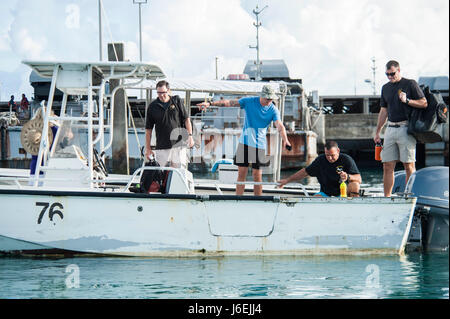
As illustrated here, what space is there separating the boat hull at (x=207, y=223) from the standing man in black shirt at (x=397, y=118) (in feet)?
2.52

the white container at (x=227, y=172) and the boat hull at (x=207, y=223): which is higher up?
the white container at (x=227, y=172)

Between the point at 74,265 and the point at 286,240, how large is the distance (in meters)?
2.48

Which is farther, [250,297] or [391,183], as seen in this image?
[391,183]

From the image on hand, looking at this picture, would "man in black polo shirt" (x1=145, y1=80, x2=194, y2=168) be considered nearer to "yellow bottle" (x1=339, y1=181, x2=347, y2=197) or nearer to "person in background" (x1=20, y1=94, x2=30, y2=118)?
"yellow bottle" (x1=339, y1=181, x2=347, y2=197)

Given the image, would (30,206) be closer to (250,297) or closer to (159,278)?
(159,278)

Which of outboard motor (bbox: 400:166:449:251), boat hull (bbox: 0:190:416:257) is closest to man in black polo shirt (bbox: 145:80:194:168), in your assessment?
boat hull (bbox: 0:190:416:257)

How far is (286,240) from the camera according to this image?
22.1 feet

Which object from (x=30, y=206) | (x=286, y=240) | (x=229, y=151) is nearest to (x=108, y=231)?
(x=30, y=206)

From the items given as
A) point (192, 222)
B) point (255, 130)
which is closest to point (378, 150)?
point (255, 130)

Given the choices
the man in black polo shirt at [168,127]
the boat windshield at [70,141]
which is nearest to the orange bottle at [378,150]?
the man in black polo shirt at [168,127]

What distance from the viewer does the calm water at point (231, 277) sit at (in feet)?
17.7

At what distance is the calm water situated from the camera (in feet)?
17.7

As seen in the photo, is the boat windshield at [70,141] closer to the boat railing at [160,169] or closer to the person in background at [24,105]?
the boat railing at [160,169]

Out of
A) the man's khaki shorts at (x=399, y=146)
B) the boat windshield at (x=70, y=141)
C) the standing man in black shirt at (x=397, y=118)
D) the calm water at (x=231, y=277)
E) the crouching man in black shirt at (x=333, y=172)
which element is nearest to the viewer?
the calm water at (x=231, y=277)
